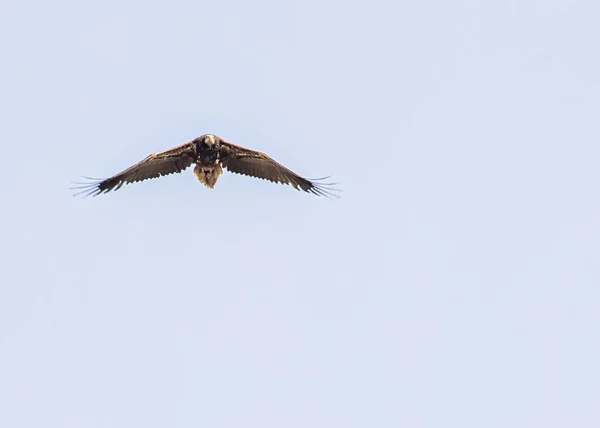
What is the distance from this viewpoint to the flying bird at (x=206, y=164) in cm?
5356

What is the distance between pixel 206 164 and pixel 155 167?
186 cm

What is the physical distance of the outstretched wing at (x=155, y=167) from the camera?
176 ft

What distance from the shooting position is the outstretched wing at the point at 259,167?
54.2 metres

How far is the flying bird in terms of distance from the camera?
53.6m

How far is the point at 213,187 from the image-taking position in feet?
177

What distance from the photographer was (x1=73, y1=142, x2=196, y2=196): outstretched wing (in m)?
53.7

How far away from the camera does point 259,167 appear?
5494cm

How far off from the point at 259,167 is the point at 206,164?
2137 mm

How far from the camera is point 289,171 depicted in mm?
54938

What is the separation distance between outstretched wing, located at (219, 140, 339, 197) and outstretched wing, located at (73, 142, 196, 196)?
49.4 inches

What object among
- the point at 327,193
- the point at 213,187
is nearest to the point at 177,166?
the point at 213,187

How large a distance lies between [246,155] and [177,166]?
2.50 m

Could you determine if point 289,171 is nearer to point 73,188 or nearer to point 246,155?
point 246,155

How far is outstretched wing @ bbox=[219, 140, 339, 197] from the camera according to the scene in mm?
54250
